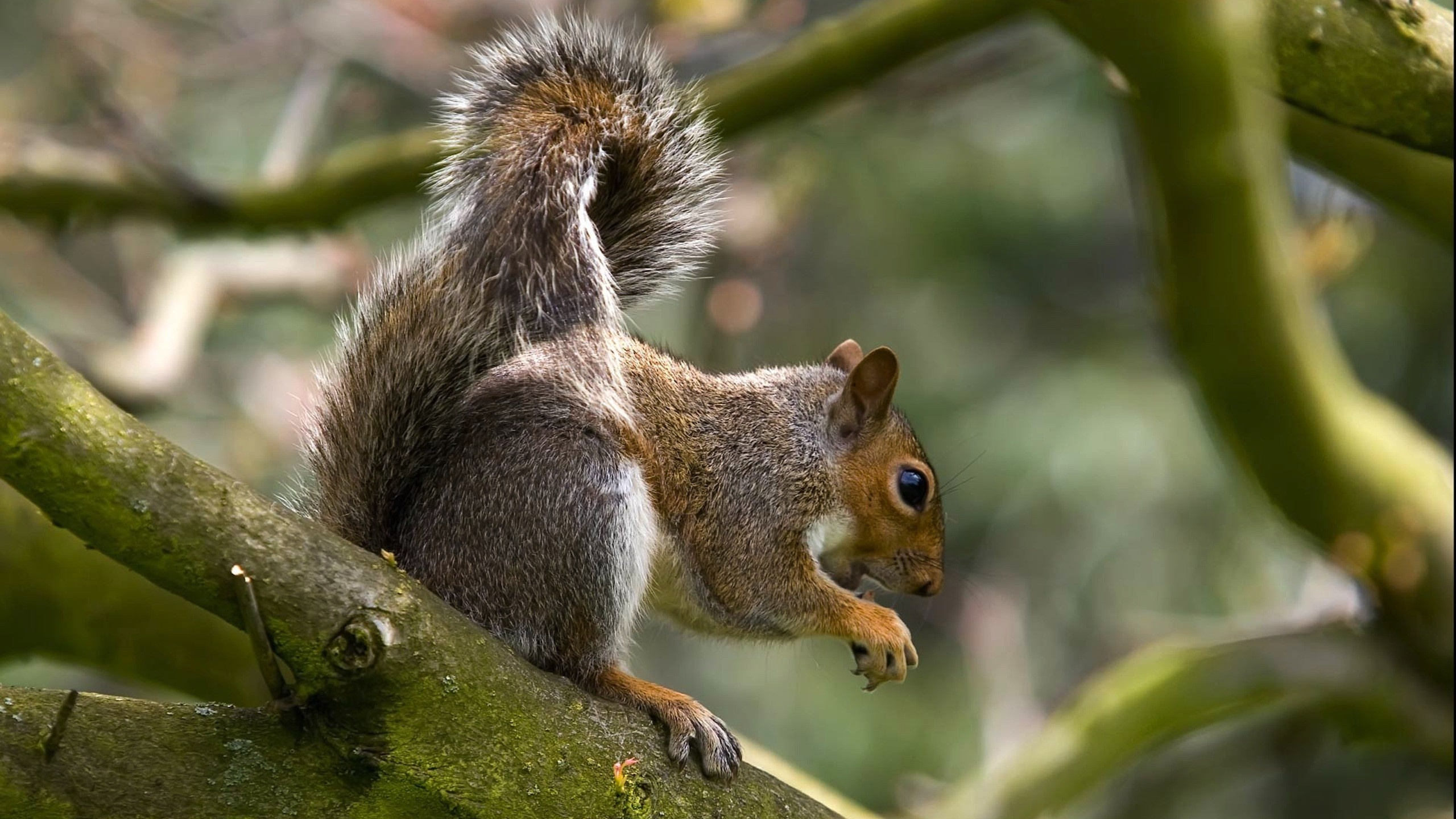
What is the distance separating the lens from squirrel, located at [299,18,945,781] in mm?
2016

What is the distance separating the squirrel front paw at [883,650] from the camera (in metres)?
2.21

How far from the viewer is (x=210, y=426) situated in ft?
17.2

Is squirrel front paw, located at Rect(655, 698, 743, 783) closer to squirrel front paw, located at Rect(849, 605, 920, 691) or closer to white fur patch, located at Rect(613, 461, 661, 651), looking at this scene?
white fur patch, located at Rect(613, 461, 661, 651)

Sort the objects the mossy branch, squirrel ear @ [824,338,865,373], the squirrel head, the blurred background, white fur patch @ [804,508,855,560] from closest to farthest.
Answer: the mossy branch, white fur patch @ [804,508,855,560], the squirrel head, squirrel ear @ [824,338,865,373], the blurred background

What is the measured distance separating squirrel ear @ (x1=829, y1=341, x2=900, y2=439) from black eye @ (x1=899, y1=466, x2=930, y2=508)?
0.38 feet

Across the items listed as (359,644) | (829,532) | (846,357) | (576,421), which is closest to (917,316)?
(846,357)

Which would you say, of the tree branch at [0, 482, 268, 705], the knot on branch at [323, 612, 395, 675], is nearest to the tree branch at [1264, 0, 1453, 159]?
the knot on branch at [323, 612, 395, 675]

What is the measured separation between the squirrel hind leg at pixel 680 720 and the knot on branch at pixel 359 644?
19.7 inches

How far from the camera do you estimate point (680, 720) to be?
6.30ft

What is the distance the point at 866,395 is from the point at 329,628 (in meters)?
1.33

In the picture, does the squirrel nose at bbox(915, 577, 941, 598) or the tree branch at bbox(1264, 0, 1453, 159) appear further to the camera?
the squirrel nose at bbox(915, 577, 941, 598)

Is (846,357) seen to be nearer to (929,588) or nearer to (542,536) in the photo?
(929,588)

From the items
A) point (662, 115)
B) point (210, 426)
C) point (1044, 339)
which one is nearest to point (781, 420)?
point (662, 115)

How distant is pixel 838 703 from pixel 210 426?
3.77 metres
